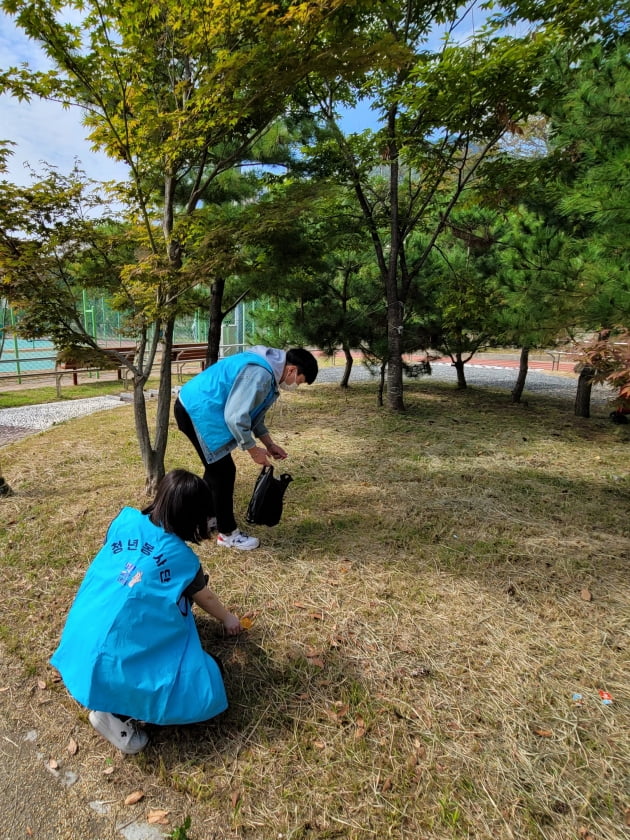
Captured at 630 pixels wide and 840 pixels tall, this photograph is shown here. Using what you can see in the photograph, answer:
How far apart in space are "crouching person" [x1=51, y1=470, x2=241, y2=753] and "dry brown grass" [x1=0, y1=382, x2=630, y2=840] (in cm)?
18

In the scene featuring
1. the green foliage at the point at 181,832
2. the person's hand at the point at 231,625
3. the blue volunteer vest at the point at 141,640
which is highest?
the blue volunteer vest at the point at 141,640

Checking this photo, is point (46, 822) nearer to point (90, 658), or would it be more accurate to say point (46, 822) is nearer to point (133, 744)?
point (133, 744)

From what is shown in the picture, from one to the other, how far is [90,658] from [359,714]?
934mm

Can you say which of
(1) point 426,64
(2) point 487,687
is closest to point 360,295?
(1) point 426,64

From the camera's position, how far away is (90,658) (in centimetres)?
150

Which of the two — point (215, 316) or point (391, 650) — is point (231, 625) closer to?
point (391, 650)

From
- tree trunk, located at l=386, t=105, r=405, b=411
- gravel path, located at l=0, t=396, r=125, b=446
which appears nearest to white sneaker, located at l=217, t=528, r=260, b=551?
gravel path, located at l=0, t=396, r=125, b=446

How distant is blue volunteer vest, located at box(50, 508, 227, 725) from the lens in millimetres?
1493

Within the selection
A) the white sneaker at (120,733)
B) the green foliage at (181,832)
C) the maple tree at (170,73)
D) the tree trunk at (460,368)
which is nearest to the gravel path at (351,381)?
the tree trunk at (460,368)

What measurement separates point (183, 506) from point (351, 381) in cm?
885

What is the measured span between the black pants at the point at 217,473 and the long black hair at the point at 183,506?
73 cm

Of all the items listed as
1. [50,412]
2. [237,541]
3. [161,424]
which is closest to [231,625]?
[237,541]

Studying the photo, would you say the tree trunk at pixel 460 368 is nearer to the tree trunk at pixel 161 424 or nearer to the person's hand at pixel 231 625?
the tree trunk at pixel 161 424

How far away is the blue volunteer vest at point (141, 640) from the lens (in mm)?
1493
